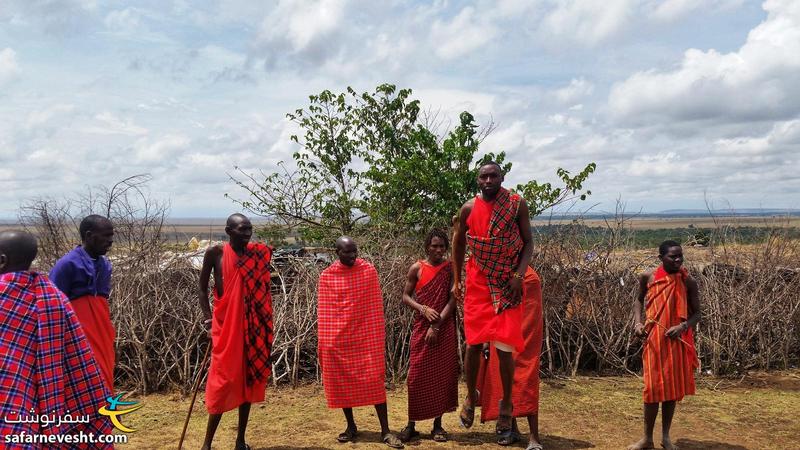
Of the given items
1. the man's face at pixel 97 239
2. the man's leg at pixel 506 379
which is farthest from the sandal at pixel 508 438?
the man's face at pixel 97 239

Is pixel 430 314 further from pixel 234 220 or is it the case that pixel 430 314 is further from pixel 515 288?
pixel 234 220

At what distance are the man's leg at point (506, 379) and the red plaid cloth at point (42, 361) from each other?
2.73 metres

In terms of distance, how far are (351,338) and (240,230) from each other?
130 centimetres

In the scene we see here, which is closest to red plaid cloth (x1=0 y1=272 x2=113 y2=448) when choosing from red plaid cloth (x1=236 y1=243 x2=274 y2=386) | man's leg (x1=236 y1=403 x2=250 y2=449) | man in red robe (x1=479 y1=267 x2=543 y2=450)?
red plaid cloth (x1=236 y1=243 x2=274 y2=386)

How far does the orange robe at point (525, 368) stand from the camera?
488 centimetres

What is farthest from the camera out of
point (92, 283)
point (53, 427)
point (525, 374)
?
point (525, 374)

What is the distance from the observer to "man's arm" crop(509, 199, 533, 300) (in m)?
4.62

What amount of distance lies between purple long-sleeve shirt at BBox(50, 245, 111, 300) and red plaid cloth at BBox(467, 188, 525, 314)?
2673 millimetres

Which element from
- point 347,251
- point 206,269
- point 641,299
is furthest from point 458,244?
point 206,269

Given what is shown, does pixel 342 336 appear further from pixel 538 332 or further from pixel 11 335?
pixel 11 335

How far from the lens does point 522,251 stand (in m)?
4.75

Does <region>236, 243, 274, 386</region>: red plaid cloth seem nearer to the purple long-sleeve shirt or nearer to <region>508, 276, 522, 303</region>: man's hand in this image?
the purple long-sleeve shirt

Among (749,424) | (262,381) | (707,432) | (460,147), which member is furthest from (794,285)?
(262,381)

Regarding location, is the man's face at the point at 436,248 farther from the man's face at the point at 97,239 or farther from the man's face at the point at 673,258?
the man's face at the point at 97,239
